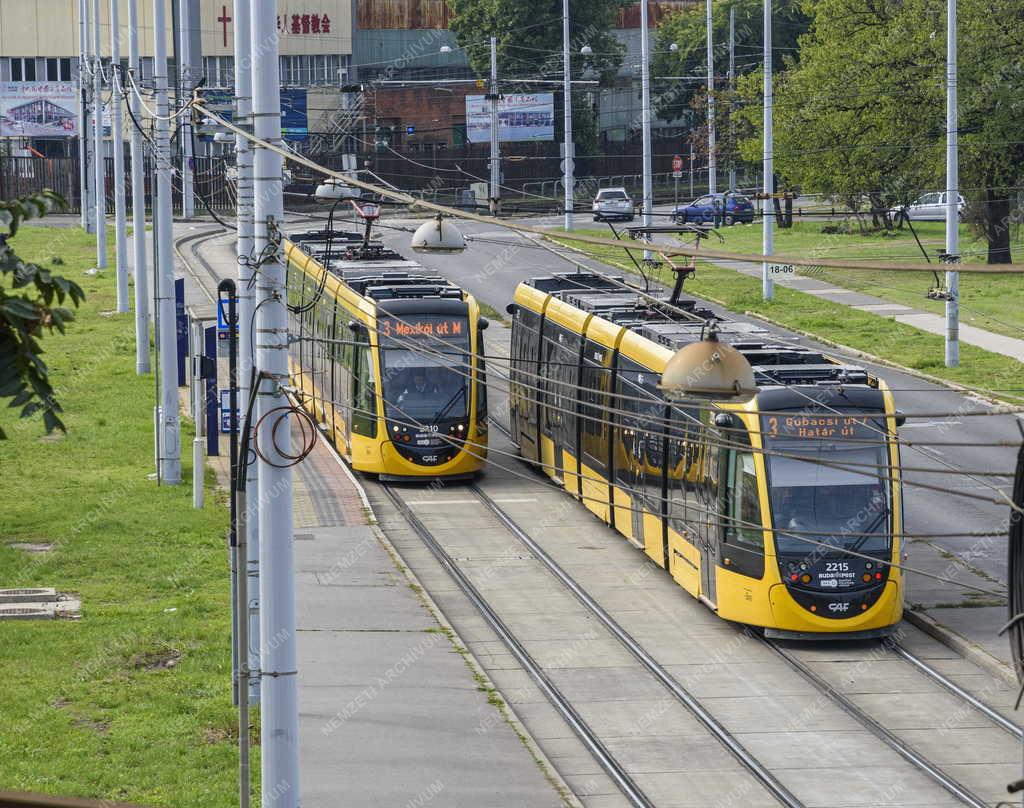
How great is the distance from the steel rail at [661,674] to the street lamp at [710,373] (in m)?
6.20

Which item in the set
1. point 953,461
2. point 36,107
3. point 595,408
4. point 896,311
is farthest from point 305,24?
point 595,408

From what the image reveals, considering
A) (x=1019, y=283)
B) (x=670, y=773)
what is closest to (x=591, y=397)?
(x=670, y=773)

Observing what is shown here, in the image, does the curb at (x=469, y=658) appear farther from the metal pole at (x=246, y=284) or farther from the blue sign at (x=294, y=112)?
the blue sign at (x=294, y=112)

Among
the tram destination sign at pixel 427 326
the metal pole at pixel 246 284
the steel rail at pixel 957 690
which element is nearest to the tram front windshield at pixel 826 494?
the steel rail at pixel 957 690

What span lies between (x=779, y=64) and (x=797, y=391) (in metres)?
78.8

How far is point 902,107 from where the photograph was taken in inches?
2050

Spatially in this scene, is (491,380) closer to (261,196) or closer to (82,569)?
(82,569)

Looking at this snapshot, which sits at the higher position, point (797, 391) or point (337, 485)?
point (797, 391)

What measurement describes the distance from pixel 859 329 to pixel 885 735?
27.9m

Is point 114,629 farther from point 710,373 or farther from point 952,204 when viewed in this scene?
point 952,204

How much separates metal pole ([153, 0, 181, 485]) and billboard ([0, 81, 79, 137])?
66.4m

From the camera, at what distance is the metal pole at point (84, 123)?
56.6 meters

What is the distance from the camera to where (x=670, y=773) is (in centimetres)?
1570

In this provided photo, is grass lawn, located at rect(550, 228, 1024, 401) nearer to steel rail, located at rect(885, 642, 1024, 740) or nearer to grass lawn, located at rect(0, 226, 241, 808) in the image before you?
grass lawn, located at rect(0, 226, 241, 808)
